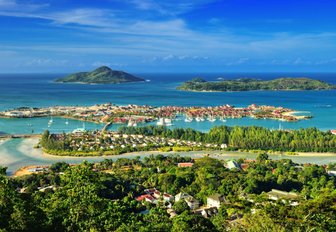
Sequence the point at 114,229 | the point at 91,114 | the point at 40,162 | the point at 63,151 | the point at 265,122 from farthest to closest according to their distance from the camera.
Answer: the point at 91,114
the point at 265,122
the point at 63,151
the point at 40,162
the point at 114,229

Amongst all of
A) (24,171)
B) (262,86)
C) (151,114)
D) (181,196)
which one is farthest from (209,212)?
(262,86)

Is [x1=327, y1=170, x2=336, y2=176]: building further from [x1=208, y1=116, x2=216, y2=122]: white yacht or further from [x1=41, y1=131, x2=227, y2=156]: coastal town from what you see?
[x1=208, y1=116, x2=216, y2=122]: white yacht

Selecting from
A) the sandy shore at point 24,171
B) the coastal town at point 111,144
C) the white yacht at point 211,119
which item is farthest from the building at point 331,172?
the white yacht at point 211,119

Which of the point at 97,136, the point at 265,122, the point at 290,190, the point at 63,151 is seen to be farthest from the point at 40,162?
the point at 265,122

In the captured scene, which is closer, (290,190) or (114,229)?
(114,229)

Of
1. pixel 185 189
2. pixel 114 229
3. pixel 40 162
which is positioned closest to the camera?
pixel 114 229

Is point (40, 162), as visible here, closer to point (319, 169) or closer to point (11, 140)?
point (11, 140)
